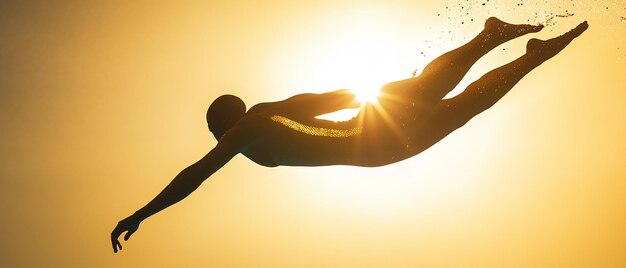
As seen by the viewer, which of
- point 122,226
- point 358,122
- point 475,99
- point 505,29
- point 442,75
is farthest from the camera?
point 505,29

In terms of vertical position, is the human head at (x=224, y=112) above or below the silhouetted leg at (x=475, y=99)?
below

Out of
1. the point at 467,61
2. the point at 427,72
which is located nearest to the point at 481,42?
the point at 467,61

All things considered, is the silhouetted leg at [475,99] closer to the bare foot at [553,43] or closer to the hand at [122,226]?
the bare foot at [553,43]

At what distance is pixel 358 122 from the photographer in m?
4.84

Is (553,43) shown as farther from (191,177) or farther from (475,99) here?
(191,177)

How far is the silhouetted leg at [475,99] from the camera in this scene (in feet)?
16.3

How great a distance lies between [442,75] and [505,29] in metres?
0.88

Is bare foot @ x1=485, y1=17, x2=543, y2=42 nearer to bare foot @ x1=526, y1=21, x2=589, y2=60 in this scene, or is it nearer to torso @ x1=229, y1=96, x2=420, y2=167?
bare foot @ x1=526, y1=21, x2=589, y2=60

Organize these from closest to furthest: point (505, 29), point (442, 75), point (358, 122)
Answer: point (442, 75), point (358, 122), point (505, 29)

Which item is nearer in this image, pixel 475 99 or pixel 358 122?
pixel 358 122

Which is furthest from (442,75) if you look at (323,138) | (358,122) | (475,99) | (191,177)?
(191,177)

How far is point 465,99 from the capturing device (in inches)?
197

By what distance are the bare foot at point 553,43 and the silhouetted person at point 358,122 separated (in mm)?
13

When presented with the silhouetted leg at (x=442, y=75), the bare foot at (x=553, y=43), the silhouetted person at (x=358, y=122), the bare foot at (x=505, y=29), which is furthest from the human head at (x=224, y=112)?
the bare foot at (x=553, y=43)
